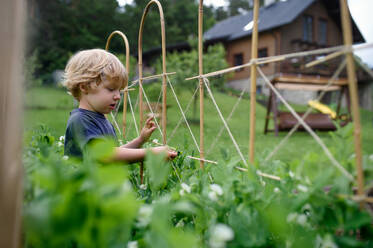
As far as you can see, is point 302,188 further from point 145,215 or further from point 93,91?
point 93,91

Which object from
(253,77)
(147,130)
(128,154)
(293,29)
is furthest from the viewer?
(293,29)

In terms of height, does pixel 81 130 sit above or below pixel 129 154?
above

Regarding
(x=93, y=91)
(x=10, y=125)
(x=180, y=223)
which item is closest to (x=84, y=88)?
(x=93, y=91)

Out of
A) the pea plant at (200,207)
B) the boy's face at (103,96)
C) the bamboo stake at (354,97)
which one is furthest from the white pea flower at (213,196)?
the boy's face at (103,96)

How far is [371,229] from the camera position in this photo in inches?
27.6

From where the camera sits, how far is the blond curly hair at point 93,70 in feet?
4.95

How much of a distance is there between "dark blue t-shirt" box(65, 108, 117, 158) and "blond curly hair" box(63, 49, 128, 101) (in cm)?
17

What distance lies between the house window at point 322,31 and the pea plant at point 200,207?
14.7m

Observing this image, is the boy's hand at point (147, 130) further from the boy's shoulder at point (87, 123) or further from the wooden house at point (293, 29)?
the wooden house at point (293, 29)

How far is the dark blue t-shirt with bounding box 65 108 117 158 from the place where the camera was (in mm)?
1340

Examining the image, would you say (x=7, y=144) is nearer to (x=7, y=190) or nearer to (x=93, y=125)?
(x=7, y=190)

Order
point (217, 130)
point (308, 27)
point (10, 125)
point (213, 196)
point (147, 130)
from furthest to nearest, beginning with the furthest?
1. point (308, 27)
2. point (217, 130)
3. point (147, 130)
4. point (213, 196)
5. point (10, 125)

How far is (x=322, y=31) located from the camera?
1362cm

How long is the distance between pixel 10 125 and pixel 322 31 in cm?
1547
